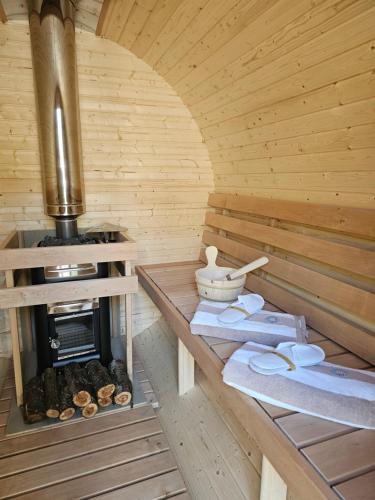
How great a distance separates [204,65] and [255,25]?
57cm

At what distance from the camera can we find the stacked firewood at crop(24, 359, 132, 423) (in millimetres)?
1820

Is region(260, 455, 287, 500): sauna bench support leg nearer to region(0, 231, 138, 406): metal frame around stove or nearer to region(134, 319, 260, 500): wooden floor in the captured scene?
region(134, 319, 260, 500): wooden floor

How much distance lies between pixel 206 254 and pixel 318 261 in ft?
2.06

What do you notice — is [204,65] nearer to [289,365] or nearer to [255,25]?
[255,25]

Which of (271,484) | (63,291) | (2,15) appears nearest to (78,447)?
(63,291)

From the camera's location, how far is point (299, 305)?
178cm

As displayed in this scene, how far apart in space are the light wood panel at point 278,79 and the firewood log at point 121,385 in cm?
140

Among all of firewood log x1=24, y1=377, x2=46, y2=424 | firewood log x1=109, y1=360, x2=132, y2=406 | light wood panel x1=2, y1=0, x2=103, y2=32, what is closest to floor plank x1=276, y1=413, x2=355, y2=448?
firewood log x1=109, y1=360, x2=132, y2=406

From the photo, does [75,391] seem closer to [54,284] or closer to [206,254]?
[54,284]

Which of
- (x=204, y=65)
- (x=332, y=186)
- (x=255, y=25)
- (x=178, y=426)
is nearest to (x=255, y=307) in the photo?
(x=332, y=186)

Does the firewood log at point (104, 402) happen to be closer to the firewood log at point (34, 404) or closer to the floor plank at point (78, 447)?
the floor plank at point (78, 447)

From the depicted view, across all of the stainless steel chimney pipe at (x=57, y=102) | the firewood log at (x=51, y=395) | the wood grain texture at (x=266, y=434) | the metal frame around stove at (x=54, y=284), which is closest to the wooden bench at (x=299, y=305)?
the wood grain texture at (x=266, y=434)

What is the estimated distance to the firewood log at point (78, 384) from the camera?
72.5 inches

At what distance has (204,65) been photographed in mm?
1997
